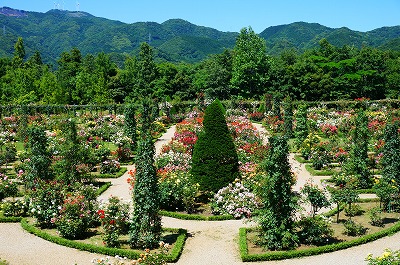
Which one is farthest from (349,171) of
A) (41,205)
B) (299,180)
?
(41,205)

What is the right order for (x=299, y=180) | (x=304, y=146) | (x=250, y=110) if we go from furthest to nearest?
(x=250, y=110)
(x=304, y=146)
(x=299, y=180)

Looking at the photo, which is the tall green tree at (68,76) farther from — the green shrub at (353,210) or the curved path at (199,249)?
the green shrub at (353,210)

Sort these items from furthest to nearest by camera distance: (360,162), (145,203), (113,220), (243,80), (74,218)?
(243,80) → (360,162) → (74,218) → (113,220) → (145,203)

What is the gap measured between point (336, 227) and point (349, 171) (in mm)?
4403

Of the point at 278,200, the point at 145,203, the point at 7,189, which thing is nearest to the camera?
the point at 145,203

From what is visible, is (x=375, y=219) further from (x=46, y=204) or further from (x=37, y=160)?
(x=37, y=160)

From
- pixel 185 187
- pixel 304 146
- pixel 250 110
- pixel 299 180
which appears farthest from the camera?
pixel 250 110

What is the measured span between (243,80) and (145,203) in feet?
141

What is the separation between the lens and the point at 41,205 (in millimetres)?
14102

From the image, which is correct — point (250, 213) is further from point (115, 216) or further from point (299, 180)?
point (299, 180)

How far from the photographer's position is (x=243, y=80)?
53.4 m

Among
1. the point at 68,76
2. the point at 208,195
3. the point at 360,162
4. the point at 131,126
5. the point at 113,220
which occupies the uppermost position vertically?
the point at 68,76

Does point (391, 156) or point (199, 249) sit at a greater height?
point (391, 156)

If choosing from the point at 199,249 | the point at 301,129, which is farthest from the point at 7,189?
the point at 301,129
